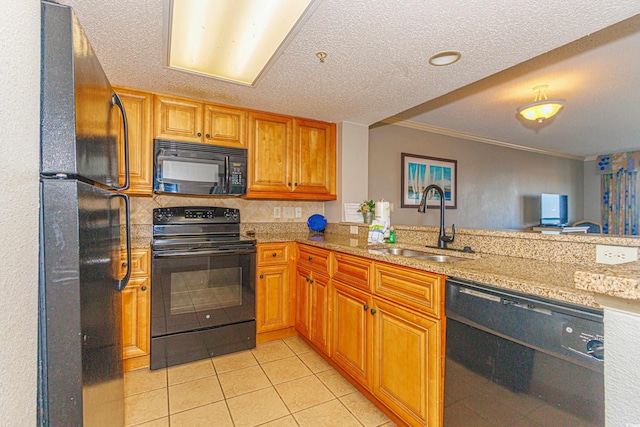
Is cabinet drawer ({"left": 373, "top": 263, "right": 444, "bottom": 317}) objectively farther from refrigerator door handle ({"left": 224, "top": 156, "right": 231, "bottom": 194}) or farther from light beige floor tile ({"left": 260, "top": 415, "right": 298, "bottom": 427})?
refrigerator door handle ({"left": 224, "top": 156, "right": 231, "bottom": 194})

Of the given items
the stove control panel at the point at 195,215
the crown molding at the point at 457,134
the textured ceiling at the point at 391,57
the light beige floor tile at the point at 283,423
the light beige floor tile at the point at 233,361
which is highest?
the crown molding at the point at 457,134

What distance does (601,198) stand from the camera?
6.01 metres

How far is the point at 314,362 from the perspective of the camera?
2307 mm

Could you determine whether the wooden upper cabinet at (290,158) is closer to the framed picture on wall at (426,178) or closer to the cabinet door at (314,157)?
the cabinet door at (314,157)

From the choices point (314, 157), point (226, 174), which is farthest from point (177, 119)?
point (314, 157)

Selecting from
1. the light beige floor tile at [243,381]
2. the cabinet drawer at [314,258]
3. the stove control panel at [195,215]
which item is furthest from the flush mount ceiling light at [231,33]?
the light beige floor tile at [243,381]

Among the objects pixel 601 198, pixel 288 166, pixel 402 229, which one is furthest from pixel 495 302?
pixel 601 198

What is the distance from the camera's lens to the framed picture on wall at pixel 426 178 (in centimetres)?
392

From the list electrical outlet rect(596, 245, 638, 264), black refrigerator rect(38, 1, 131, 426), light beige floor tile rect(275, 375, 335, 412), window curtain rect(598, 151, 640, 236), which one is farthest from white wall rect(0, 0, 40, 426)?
window curtain rect(598, 151, 640, 236)

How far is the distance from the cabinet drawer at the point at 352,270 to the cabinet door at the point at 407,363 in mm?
147

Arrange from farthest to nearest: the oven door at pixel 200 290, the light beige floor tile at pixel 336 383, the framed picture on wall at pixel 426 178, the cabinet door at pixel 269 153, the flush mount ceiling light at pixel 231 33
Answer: the framed picture on wall at pixel 426 178 → the cabinet door at pixel 269 153 → the oven door at pixel 200 290 → the light beige floor tile at pixel 336 383 → the flush mount ceiling light at pixel 231 33

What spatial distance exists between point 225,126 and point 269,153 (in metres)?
0.46

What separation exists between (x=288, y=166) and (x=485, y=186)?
11.4ft

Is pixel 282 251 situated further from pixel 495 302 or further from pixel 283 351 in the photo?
pixel 495 302
